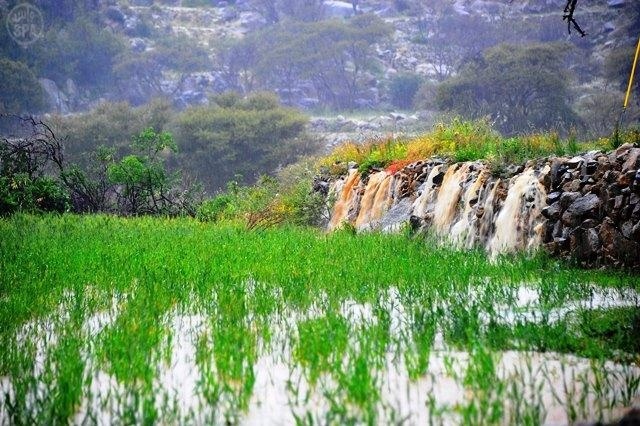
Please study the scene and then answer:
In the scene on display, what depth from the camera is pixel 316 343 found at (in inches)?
151

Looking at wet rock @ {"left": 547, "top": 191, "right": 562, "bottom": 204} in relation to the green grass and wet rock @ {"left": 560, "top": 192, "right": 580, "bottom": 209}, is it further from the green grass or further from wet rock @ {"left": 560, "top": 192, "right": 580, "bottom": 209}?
the green grass

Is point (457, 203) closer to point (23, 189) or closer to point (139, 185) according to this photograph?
point (139, 185)

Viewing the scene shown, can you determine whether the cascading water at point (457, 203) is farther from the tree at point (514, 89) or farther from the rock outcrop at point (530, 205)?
the tree at point (514, 89)

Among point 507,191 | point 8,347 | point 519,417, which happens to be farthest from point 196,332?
point 507,191

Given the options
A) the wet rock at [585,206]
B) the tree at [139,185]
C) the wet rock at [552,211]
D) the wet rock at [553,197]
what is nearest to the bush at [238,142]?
the tree at [139,185]

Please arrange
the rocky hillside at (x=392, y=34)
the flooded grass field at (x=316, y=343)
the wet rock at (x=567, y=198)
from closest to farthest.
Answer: the flooded grass field at (x=316, y=343) < the wet rock at (x=567, y=198) < the rocky hillside at (x=392, y=34)

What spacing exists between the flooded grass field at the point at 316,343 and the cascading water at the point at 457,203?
196cm

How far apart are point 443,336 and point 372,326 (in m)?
0.57

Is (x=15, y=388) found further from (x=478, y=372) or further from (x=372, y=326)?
(x=478, y=372)

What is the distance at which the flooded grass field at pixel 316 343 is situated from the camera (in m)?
3.09

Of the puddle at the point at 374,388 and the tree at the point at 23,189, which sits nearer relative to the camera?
the puddle at the point at 374,388

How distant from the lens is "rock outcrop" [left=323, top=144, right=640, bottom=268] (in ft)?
24.7

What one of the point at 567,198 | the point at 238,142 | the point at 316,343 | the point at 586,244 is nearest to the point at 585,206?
the point at 567,198

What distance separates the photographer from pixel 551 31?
64625mm
